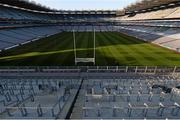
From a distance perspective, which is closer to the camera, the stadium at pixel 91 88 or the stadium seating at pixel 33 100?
the stadium seating at pixel 33 100

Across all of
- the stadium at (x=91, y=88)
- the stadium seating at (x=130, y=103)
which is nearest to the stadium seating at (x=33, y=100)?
the stadium at (x=91, y=88)

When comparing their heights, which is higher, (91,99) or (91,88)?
(91,99)

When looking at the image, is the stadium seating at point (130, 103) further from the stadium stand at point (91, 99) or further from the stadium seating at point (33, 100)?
the stadium seating at point (33, 100)

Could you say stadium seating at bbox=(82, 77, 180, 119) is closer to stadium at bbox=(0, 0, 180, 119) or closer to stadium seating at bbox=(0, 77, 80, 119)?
stadium at bbox=(0, 0, 180, 119)

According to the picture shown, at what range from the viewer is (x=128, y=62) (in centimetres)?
3725

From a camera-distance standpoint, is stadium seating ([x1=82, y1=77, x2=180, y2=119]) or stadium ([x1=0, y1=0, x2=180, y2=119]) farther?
stadium ([x1=0, y1=0, x2=180, y2=119])

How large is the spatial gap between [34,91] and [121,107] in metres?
8.21

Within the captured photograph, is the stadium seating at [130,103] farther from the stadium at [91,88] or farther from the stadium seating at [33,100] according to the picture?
the stadium seating at [33,100]

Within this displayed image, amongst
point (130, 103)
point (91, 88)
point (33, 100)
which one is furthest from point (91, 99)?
point (33, 100)

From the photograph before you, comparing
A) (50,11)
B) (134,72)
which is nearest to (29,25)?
(50,11)

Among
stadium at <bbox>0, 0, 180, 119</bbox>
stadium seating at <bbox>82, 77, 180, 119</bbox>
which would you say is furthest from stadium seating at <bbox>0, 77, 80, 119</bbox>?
stadium seating at <bbox>82, 77, 180, 119</bbox>

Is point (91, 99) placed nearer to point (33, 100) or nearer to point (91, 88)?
point (91, 88)

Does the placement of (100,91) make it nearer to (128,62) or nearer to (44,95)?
(44,95)

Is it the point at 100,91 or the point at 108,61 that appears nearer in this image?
the point at 100,91
